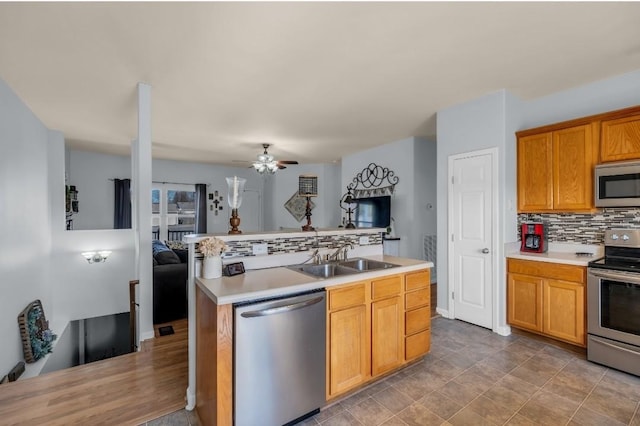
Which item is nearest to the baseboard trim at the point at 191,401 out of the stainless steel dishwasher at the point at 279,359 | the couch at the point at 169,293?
the stainless steel dishwasher at the point at 279,359

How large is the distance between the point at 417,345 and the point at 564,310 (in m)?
1.51

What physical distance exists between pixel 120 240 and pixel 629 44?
6.97m

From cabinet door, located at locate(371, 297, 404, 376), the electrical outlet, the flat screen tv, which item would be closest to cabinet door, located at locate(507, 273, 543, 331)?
cabinet door, located at locate(371, 297, 404, 376)

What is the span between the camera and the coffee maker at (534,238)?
325cm

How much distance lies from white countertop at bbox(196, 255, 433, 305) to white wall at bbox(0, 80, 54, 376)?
242cm

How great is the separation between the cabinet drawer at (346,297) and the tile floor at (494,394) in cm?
70

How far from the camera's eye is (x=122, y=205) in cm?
651

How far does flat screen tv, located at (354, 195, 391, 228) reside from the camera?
5.48 m

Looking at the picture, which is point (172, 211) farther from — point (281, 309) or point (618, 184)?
point (618, 184)

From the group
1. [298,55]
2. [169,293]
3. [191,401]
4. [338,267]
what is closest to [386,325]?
[338,267]

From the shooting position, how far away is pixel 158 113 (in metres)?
3.77

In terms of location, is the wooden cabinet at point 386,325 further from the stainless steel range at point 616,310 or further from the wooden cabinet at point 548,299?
the stainless steel range at point 616,310

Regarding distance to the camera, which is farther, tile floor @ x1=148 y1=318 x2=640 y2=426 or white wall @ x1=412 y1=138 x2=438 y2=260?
white wall @ x1=412 y1=138 x2=438 y2=260

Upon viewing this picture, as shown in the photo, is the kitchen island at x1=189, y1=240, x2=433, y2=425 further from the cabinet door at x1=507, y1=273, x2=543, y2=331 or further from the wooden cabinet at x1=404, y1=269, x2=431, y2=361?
the cabinet door at x1=507, y1=273, x2=543, y2=331
